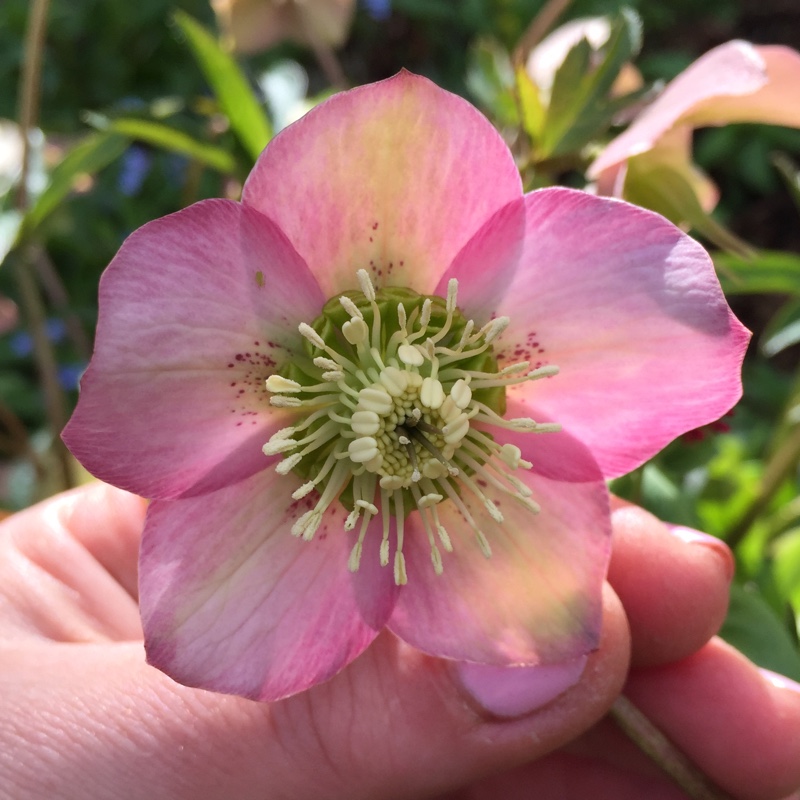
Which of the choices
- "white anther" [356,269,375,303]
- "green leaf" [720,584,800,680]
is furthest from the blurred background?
"white anther" [356,269,375,303]

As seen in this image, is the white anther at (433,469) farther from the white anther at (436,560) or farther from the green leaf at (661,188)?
the green leaf at (661,188)

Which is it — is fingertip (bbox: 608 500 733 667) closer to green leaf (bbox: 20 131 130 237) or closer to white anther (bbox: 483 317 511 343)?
white anther (bbox: 483 317 511 343)

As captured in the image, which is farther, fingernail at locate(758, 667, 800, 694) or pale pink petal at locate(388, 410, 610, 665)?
fingernail at locate(758, 667, 800, 694)

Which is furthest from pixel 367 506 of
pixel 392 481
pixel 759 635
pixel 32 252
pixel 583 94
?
pixel 32 252

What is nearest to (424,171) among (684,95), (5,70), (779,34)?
(684,95)

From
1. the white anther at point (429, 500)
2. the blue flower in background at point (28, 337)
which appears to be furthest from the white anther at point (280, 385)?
the blue flower in background at point (28, 337)

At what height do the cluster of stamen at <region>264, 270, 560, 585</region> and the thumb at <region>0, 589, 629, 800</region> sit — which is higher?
the cluster of stamen at <region>264, 270, 560, 585</region>

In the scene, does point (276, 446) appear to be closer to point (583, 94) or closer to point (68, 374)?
point (583, 94)

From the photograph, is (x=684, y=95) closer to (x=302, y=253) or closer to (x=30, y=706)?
(x=302, y=253)
